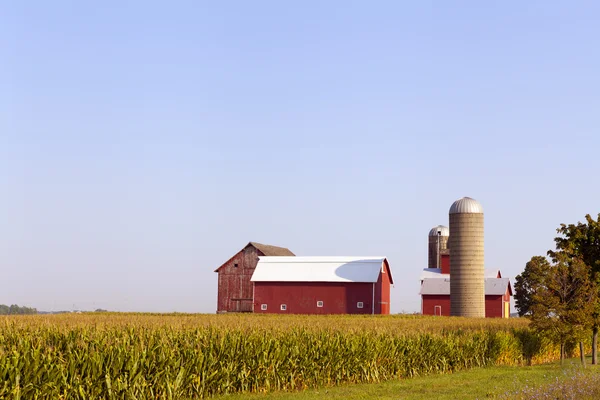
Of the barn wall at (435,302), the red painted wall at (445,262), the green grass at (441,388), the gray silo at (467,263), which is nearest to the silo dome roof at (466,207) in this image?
the gray silo at (467,263)

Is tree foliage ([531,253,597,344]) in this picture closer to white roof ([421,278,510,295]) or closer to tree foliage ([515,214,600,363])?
tree foliage ([515,214,600,363])

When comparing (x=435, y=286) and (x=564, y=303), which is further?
(x=435, y=286)

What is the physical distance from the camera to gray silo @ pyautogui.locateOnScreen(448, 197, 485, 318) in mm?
65812

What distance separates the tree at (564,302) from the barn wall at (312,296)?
36.8 m

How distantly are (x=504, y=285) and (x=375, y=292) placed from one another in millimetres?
15983

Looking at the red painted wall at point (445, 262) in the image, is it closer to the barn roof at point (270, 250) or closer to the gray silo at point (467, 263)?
the gray silo at point (467, 263)

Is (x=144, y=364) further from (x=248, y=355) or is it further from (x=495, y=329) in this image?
(x=495, y=329)

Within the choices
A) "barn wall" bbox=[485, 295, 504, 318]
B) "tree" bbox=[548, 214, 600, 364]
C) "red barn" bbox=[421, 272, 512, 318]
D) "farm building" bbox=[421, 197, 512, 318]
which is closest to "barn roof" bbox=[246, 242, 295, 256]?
"red barn" bbox=[421, 272, 512, 318]

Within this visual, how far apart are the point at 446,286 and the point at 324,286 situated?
15.1 m

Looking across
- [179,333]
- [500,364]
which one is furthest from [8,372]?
[500,364]

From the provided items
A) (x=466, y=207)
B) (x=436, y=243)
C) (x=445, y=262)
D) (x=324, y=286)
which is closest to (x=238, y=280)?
(x=324, y=286)

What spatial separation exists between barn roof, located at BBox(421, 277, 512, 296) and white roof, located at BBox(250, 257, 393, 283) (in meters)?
4.97

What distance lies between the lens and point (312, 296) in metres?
69.4

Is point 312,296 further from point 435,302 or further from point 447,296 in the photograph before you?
point 447,296
